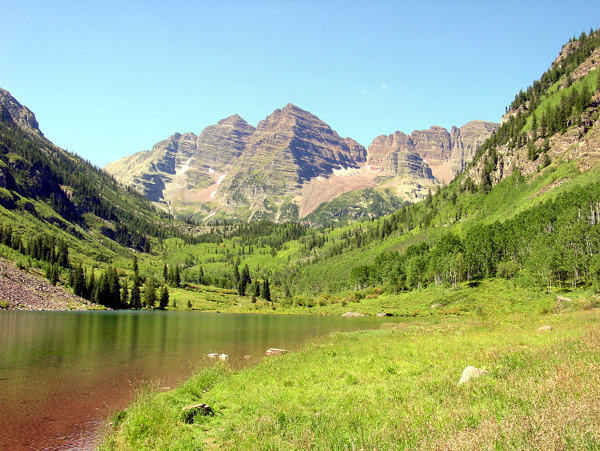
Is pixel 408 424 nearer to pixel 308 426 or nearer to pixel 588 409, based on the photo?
pixel 308 426

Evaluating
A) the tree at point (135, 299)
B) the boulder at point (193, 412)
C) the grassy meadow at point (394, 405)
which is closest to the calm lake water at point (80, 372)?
the grassy meadow at point (394, 405)

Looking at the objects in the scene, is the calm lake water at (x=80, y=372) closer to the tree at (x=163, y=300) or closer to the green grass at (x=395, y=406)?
the green grass at (x=395, y=406)

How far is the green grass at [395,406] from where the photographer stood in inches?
387

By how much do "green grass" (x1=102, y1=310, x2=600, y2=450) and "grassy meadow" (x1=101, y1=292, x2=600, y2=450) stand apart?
0.06 m

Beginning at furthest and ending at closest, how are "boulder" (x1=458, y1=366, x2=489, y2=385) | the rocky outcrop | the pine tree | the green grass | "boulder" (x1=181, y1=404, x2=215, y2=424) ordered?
the pine tree → the rocky outcrop → "boulder" (x1=181, y1=404, x2=215, y2=424) → "boulder" (x1=458, y1=366, x2=489, y2=385) → the green grass

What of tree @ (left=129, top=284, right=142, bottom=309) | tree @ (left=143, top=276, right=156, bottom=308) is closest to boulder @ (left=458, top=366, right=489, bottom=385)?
tree @ (left=143, top=276, right=156, bottom=308)

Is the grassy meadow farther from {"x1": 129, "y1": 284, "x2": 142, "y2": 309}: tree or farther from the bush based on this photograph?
{"x1": 129, "y1": 284, "x2": 142, "y2": 309}: tree

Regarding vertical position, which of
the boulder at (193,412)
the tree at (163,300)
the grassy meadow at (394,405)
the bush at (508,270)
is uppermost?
the bush at (508,270)

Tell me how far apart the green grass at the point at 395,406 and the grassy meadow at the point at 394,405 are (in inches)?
2.2

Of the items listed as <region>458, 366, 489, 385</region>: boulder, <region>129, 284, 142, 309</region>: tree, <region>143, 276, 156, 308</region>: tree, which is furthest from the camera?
<region>143, 276, 156, 308</region>: tree

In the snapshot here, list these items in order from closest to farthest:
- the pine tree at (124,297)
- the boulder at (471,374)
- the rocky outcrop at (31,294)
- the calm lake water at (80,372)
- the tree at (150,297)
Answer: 1. the boulder at (471,374)
2. the calm lake water at (80,372)
3. the rocky outcrop at (31,294)
4. the pine tree at (124,297)
5. the tree at (150,297)

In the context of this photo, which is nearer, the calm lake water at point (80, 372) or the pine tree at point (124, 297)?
the calm lake water at point (80, 372)

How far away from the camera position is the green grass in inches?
387

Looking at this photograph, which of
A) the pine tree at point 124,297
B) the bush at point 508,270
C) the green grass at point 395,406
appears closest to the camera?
the green grass at point 395,406
